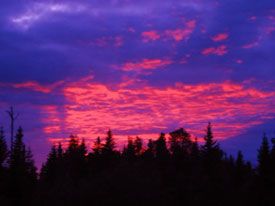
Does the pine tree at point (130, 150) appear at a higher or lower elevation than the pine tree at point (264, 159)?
higher

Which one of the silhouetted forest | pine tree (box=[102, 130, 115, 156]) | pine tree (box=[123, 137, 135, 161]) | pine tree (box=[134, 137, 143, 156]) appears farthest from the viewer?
pine tree (box=[134, 137, 143, 156])

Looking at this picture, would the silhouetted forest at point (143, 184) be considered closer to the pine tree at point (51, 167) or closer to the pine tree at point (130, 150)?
the pine tree at point (51, 167)

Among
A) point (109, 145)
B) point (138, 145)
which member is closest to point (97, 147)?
point (109, 145)

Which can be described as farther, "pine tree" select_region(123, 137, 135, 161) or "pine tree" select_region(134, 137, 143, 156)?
"pine tree" select_region(134, 137, 143, 156)

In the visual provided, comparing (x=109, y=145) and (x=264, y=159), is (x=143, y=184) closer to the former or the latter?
(x=264, y=159)

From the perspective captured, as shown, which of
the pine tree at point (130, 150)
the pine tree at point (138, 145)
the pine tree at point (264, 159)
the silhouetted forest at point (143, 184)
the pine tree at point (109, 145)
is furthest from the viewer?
the pine tree at point (138, 145)

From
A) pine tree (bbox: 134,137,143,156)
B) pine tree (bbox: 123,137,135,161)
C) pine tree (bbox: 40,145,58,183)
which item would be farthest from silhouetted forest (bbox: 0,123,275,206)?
pine tree (bbox: 134,137,143,156)

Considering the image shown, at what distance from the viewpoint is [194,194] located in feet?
132

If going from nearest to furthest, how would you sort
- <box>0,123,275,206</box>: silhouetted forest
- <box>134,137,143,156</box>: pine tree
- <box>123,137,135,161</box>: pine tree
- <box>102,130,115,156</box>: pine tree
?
<box>0,123,275,206</box>: silhouetted forest → <box>102,130,115,156</box>: pine tree → <box>123,137,135,161</box>: pine tree → <box>134,137,143,156</box>: pine tree

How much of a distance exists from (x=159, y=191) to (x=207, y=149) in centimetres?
1633

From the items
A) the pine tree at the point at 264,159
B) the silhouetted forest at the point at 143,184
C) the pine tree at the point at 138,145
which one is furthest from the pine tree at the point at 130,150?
the pine tree at the point at 264,159

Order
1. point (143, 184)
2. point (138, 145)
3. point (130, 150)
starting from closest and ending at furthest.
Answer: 1. point (143, 184)
2. point (130, 150)
3. point (138, 145)

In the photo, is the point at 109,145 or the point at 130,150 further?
the point at 130,150

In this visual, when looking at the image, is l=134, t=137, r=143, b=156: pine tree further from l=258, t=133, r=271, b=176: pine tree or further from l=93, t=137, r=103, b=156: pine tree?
l=258, t=133, r=271, b=176: pine tree
